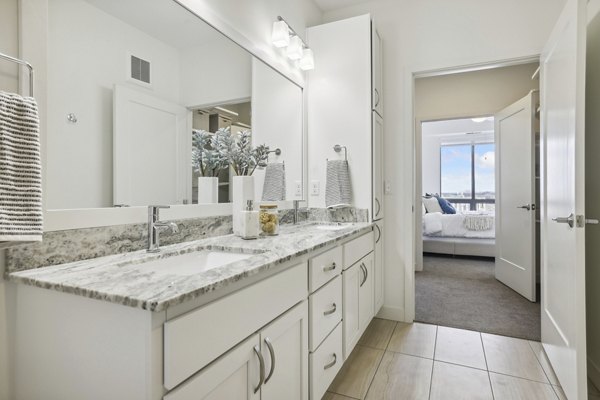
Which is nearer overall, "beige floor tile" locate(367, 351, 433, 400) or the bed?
"beige floor tile" locate(367, 351, 433, 400)

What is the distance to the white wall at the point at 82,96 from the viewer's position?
1021 millimetres

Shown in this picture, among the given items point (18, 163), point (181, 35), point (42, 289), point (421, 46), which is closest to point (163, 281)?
point (42, 289)

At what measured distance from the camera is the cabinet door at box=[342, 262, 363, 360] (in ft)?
5.86

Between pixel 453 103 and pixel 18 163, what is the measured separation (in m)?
4.36

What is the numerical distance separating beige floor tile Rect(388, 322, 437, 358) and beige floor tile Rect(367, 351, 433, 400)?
0.27 ft

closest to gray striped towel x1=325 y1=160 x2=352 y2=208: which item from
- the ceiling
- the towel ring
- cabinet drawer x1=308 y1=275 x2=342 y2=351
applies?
the towel ring

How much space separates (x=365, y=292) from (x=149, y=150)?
5.14ft

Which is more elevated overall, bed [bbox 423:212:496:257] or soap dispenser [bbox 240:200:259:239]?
soap dispenser [bbox 240:200:259:239]

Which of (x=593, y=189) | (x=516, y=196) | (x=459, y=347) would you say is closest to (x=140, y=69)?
(x=593, y=189)

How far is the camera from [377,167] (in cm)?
255

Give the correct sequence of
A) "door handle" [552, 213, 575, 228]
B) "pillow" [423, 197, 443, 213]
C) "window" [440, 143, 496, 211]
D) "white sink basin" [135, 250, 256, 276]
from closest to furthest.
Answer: "white sink basin" [135, 250, 256, 276]
"door handle" [552, 213, 575, 228]
"pillow" [423, 197, 443, 213]
"window" [440, 143, 496, 211]

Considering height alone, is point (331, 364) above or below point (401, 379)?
above

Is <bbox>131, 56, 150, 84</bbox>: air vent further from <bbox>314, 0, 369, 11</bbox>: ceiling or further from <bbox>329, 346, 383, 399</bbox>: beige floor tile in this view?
<bbox>314, 0, 369, 11</bbox>: ceiling

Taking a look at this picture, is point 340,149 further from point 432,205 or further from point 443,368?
point 432,205
